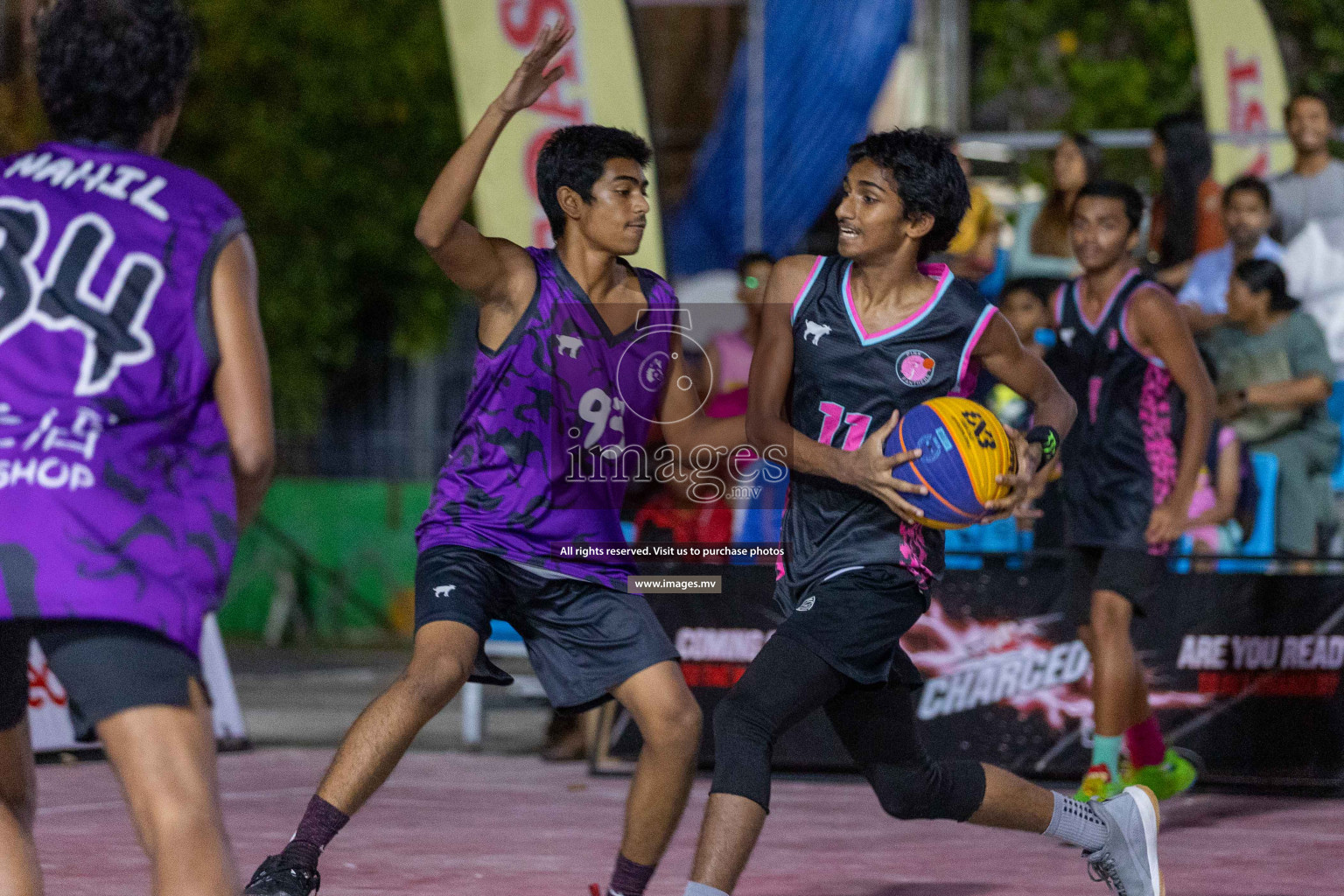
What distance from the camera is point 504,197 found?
9758mm

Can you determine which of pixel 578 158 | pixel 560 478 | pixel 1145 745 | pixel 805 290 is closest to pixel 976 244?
pixel 1145 745

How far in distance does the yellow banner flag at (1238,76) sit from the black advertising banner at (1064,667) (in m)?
5.74

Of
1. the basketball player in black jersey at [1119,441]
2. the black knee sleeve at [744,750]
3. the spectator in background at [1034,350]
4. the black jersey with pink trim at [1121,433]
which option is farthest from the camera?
the spectator in background at [1034,350]

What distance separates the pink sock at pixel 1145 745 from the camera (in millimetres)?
7227

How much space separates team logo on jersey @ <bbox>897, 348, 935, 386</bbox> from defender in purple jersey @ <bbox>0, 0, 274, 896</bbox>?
204 centimetres

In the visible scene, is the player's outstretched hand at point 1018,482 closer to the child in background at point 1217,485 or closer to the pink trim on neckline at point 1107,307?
the pink trim on neckline at point 1107,307

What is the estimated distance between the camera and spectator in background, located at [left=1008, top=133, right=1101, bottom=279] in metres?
10.2

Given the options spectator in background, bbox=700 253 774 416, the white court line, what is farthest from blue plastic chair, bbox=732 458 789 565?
the white court line

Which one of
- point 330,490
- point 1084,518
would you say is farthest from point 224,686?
point 330,490

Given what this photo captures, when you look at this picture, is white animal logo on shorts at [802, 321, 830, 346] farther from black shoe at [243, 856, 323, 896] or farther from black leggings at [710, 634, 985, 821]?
black shoe at [243, 856, 323, 896]

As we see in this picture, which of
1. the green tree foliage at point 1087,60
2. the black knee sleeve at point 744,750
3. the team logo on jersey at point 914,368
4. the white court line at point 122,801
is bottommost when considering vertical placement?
the white court line at point 122,801

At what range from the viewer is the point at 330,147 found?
2580 centimetres

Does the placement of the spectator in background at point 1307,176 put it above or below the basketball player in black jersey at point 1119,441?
above

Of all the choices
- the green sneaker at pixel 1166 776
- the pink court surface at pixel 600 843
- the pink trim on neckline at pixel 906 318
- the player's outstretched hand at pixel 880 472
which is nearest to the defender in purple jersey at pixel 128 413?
the player's outstretched hand at pixel 880 472
